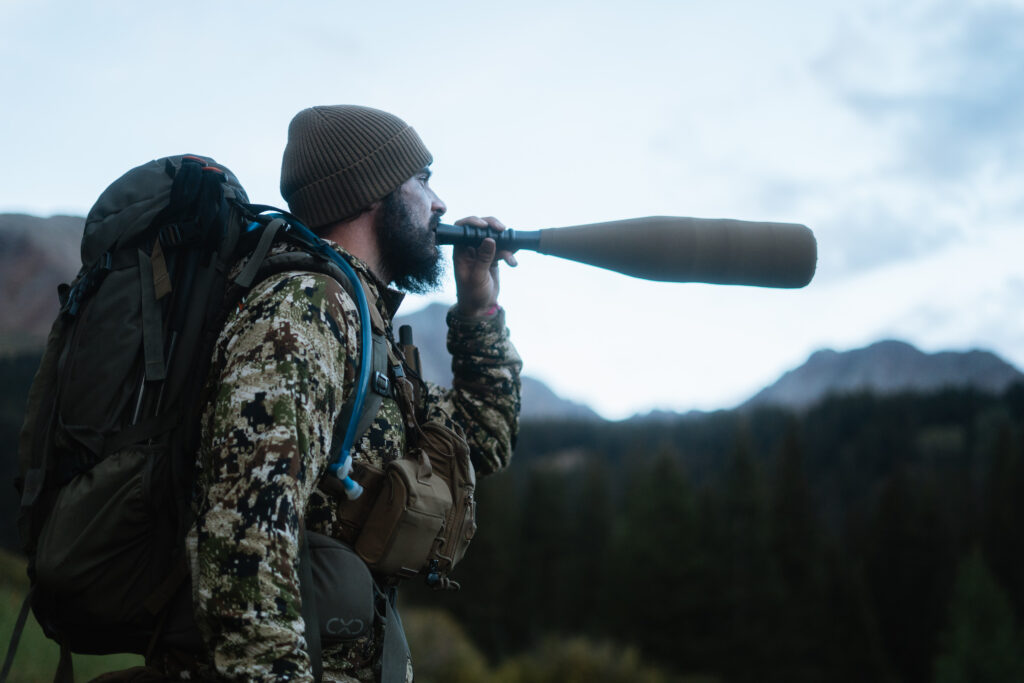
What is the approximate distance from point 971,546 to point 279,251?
6689cm

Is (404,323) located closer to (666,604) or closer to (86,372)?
(86,372)

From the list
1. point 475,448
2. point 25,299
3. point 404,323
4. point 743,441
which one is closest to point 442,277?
point 404,323

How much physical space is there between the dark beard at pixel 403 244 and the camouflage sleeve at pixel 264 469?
40.8 inches

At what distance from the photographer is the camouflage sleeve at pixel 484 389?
13.9ft

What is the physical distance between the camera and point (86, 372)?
2.50 metres

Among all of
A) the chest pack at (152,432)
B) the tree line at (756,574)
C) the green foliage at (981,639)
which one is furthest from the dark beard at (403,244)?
the green foliage at (981,639)

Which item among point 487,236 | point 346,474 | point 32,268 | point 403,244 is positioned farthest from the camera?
point 32,268

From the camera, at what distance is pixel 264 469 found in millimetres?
2307

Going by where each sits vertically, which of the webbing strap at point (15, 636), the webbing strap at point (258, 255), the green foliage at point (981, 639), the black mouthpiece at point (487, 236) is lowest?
the green foliage at point (981, 639)

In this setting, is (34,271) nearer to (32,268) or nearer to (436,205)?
(32,268)

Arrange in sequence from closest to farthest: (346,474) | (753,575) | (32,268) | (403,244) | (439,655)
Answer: (346,474), (403,244), (32,268), (439,655), (753,575)

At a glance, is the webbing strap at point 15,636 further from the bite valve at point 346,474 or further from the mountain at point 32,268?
the mountain at point 32,268

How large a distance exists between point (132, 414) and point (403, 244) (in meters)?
1.38

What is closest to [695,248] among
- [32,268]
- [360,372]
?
[360,372]
